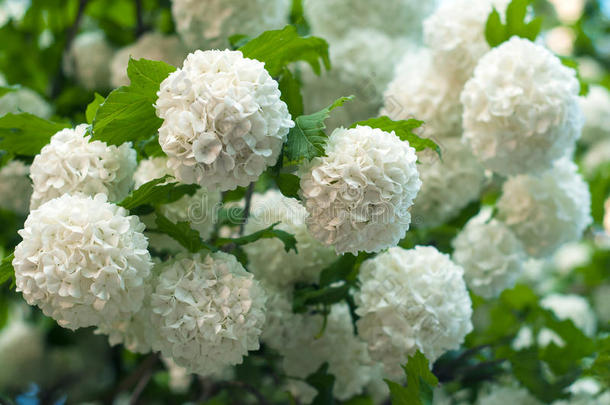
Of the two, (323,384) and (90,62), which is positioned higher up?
(90,62)

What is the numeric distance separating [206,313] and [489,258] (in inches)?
19.3

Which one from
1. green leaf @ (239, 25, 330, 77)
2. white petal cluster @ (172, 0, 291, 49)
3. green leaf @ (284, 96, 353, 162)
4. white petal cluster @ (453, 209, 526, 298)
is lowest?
white petal cluster @ (453, 209, 526, 298)

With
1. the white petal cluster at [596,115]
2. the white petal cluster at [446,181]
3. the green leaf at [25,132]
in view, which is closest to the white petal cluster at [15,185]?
the green leaf at [25,132]

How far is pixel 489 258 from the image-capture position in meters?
0.96

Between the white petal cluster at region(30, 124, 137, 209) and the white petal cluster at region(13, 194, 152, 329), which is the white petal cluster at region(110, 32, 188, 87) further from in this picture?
the white petal cluster at region(13, 194, 152, 329)

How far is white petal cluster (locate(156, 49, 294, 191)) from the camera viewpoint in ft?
2.01

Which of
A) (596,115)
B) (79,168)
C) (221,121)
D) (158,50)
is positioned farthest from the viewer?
(596,115)

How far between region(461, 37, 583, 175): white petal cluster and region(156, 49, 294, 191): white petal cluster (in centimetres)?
35

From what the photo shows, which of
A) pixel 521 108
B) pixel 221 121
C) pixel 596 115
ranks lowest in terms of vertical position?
pixel 596 115

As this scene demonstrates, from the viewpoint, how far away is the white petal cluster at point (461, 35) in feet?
3.17

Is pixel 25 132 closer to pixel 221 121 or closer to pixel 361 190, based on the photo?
pixel 221 121

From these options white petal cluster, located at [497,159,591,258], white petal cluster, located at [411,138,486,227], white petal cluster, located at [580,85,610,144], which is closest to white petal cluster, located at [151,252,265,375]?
white petal cluster, located at [411,138,486,227]

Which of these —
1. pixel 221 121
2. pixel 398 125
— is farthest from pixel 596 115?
pixel 221 121

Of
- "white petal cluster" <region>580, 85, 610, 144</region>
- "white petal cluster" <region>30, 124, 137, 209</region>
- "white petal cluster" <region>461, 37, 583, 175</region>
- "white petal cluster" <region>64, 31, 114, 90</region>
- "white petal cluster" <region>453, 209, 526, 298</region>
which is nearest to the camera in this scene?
"white petal cluster" <region>30, 124, 137, 209</region>
